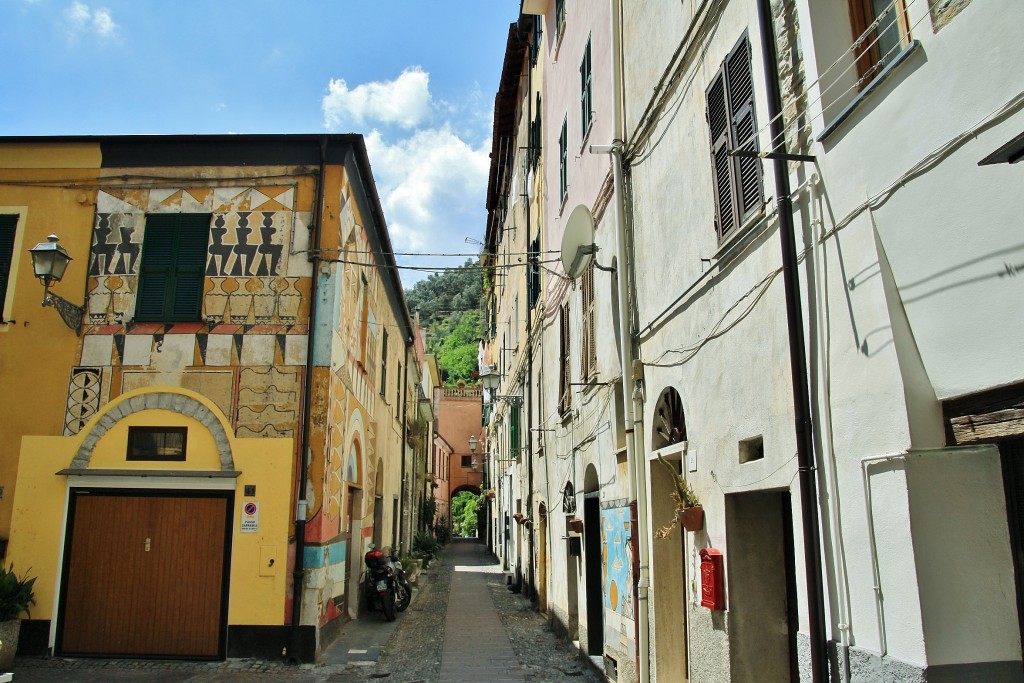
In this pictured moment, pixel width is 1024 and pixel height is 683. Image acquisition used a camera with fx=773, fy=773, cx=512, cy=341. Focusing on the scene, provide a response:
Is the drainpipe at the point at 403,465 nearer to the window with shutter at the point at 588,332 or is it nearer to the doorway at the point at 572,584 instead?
the doorway at the point at 572,584

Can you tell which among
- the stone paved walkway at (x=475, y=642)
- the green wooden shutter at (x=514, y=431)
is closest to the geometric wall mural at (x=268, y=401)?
the stone paved walkway at (x=475, y=642)

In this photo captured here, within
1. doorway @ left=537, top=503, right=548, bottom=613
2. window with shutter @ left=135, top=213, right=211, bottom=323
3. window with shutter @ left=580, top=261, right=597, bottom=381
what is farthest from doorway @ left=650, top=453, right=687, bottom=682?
doorway @ left=537, top=503, right=548, bottom=613

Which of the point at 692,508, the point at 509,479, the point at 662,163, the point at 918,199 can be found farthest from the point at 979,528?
the point at 509,479

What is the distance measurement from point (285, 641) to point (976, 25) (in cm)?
971

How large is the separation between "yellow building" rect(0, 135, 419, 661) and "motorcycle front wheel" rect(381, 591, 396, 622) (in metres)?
2.39

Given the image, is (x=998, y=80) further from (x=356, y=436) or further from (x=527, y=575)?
(x=527, y=575)

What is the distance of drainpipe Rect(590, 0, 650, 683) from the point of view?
7.38 metres

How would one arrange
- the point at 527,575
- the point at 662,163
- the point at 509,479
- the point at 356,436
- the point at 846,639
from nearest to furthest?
the point at 846,639
the point at 662,163
the point at 356,436
the point at 527,575
the point at 509,479

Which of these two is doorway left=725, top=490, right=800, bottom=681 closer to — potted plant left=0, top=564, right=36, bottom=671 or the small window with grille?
the small window with grille

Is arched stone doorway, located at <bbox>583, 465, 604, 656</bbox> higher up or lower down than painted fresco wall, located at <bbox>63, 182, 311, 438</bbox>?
lower down

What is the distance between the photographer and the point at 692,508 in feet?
20.1

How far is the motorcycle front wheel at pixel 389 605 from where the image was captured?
13828 mm

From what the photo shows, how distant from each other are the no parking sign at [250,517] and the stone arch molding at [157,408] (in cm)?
69

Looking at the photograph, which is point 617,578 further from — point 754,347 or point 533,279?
point 533,279
